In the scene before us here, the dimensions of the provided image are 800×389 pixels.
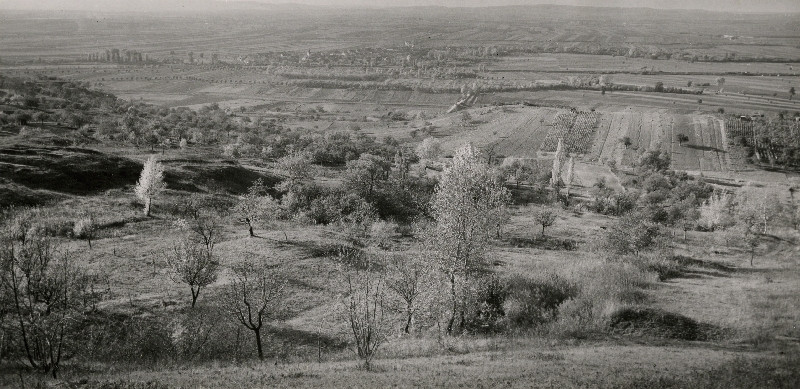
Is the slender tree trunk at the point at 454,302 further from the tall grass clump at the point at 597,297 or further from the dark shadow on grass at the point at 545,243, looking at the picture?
the dark shadow on grass at the point at 545,243

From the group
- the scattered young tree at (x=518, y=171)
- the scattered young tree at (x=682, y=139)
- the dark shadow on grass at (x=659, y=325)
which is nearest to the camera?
the dark shadow on grass at (x=659, y=325)

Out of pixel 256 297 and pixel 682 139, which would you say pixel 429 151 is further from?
pixel 256 297

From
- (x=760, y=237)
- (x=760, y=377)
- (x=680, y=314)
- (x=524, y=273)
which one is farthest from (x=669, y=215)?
→ (x=760, y=377)

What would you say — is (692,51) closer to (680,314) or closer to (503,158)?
(503,158)

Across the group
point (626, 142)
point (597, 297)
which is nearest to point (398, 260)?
point (597, 297)

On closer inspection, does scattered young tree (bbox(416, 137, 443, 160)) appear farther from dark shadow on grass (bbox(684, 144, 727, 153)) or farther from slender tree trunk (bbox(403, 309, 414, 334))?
slender tree trunk (bbox(403, 309, 414, 334))

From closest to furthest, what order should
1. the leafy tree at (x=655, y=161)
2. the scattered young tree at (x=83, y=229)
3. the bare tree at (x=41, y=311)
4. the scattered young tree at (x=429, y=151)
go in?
the bare tree at (x=41, y=311), the scattered young tree at (x=83, y=229), the leafy tree at (x=655, y=161), the scattered young tree at (x=429, y=151)

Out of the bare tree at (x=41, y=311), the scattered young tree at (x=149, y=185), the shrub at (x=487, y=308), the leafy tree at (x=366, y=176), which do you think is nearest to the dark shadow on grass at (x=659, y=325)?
the shrub at (x=487, y=308)

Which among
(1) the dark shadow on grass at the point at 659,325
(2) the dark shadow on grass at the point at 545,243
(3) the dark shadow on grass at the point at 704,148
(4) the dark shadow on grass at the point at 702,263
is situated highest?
(1) the dark shadow on grass at the point at 659,325

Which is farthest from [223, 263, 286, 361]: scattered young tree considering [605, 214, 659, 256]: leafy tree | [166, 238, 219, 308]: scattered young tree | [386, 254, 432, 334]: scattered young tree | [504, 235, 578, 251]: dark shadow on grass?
[605, 214, 659, 256]: leafy tree
